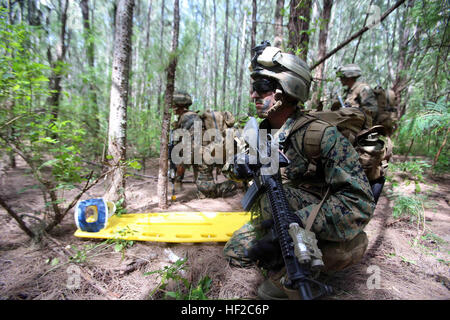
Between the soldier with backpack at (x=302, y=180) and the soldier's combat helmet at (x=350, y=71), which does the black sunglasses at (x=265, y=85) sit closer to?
the soldier with backpack at (x=302, y=180)

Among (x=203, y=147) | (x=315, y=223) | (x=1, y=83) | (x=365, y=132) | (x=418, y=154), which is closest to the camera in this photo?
(x=315, y=223)

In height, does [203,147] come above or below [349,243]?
above

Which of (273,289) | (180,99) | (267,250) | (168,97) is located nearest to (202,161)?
(180,99)

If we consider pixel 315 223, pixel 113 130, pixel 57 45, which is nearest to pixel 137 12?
pixel 57 45

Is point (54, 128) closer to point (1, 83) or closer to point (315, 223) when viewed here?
point (1, 83)

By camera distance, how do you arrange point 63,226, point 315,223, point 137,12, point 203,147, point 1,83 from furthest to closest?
point 137,12 < point 203,147 < point 63,226 < point 1,83 < point 315,223

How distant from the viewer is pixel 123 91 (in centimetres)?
297

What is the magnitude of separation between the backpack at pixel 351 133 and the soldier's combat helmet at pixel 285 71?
0.89ft

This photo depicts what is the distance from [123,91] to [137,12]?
57.8 feet

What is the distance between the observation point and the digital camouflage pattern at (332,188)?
156cm

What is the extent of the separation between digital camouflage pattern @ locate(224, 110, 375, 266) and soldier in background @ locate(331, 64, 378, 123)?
3.53m

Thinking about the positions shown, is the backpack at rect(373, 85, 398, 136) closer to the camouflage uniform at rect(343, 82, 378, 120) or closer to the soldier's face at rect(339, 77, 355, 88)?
the camouflage uniform at rect(343, 82, 378, 120)

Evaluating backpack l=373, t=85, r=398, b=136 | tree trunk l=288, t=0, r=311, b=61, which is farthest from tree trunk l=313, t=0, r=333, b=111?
backpack l=373, t=85, r=398, b=136

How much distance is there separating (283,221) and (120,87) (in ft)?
9.29
